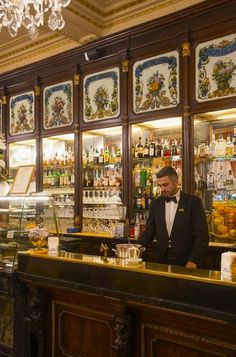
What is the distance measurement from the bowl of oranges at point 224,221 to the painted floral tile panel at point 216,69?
1.20 metres

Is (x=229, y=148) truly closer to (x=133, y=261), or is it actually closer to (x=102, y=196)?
(x=102, y=196)

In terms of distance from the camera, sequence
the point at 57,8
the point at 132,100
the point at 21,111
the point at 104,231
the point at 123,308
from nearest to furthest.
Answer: the point at 123,308 < the point at 57,8 < the point at 132,100 < the point at 104,231 < the point at 21,111

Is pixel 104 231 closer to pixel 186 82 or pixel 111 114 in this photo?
pixel 111 114

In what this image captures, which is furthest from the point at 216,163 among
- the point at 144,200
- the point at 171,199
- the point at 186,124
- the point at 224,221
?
the point at 171,199

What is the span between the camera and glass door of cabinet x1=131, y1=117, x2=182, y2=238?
4859 millimetres

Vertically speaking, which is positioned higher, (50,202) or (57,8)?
(57,8)

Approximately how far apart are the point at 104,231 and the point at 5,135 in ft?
8.75

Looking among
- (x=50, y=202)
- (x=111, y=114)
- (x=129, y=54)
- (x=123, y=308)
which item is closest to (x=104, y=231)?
(x=111, y=114)

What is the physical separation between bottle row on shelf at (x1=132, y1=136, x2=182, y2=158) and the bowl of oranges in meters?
0.90

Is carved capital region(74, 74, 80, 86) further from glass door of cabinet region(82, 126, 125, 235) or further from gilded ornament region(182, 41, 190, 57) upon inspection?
gilded ornament region(182, 41, 190, 57)

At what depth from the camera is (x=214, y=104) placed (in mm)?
4195

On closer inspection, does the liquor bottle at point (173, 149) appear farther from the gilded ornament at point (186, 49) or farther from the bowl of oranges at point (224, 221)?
the gilded ornament at point (186, 49)

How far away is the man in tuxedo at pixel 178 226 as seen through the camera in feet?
10.3

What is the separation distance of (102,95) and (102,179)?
3.83ft
